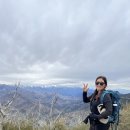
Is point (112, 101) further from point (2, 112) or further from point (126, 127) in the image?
point (126, 127)

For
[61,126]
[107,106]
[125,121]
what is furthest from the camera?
[125,121]

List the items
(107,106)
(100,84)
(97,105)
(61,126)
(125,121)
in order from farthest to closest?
(125,121) < (61,126) < (100,84) < (97,105) < (107,106)

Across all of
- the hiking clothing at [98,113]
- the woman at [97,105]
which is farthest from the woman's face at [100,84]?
the hiking clothing at [98,113]

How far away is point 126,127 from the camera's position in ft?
47.2

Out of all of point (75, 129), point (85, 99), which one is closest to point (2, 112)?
point (85, 99)

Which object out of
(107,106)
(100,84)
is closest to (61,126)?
(100,84)

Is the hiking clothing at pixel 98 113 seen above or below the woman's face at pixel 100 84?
below

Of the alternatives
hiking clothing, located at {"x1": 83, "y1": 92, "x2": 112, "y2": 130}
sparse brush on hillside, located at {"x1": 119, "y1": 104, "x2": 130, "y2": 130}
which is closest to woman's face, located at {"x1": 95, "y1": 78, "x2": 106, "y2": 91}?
hiking clothing, located at {"x1": 83, "y1": 92, "x2": 112, "y2": 130}

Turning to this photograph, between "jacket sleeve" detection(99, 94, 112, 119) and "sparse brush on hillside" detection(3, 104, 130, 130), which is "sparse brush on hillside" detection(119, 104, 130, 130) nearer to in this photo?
"sparse brush on hillside" detection(3, 104, 130, 130)

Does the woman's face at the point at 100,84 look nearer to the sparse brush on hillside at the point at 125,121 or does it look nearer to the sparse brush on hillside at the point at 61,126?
the sparse brush on hillside at the point at 61,126

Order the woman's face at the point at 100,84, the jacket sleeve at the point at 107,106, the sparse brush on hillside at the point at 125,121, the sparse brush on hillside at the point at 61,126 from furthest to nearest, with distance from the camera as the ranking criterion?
the sparse brush on hillside at the point at 125,121
the sparse brush on hillside at the point at 61,126
the woman's face at the point at 100,84
the jacket sleeve at the point at 107,106

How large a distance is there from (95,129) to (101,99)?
614 millimetres

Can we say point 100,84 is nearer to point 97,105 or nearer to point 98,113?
point 97,105

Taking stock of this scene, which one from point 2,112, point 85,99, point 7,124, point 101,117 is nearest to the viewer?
point 101,117
